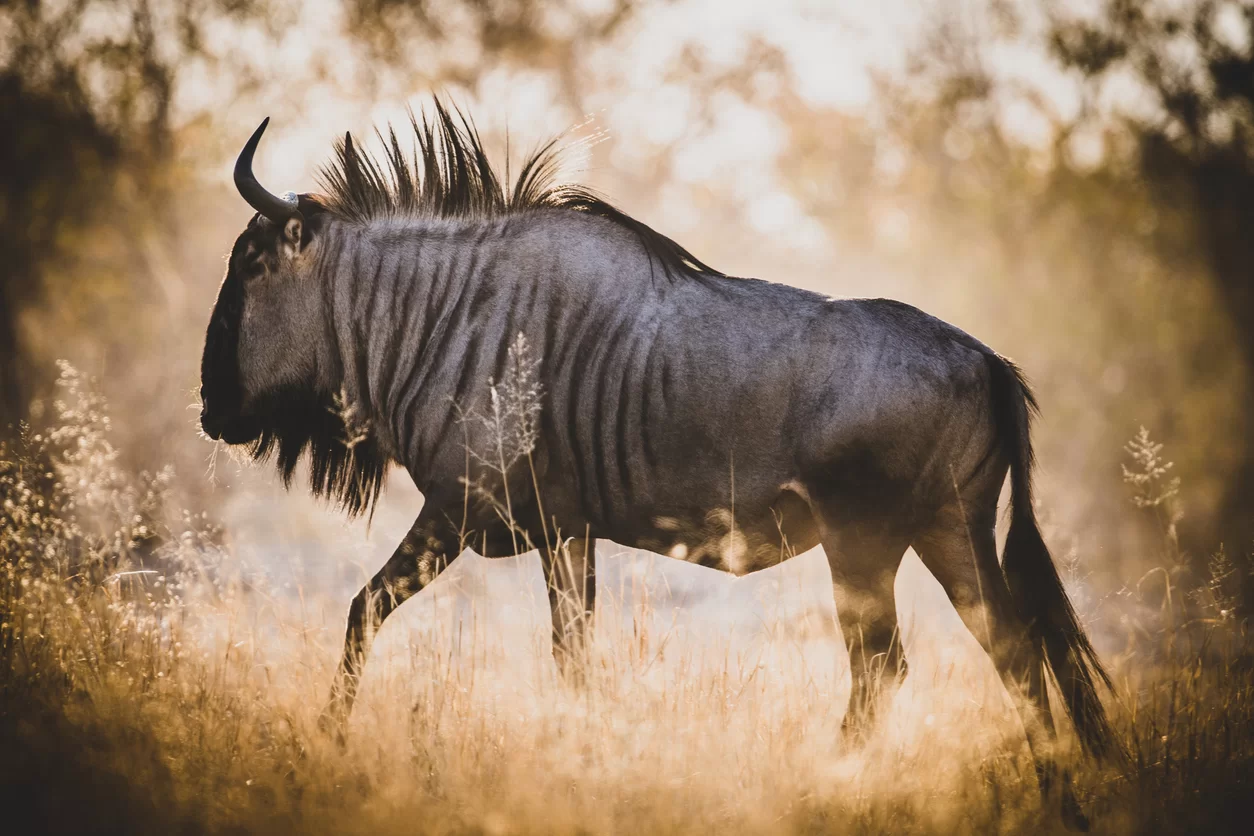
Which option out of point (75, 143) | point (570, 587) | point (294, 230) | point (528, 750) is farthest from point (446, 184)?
point (75, 143)

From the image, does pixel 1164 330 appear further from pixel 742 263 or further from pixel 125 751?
pixel 125 751

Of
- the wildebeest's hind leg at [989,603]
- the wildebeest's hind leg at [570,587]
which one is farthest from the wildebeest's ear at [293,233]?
the wildebeest's hind leg at [989,603]

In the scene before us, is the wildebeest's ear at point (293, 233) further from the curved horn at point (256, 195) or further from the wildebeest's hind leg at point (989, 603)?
the wildebeest's hind leg at point (989, 603)

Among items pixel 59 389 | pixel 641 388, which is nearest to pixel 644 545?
pixel 641 388

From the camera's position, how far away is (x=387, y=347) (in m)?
4.02

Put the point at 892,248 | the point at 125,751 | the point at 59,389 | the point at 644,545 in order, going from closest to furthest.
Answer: the point at 125,751
the point at 644,545
the point at 59,389
the point at 892,248

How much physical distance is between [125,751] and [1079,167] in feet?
60.2

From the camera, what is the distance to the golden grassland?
307 centimetres

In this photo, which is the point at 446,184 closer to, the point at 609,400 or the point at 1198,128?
the point at 609,400

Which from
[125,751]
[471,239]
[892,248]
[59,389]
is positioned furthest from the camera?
[892,248]

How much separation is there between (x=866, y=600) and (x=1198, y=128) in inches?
600

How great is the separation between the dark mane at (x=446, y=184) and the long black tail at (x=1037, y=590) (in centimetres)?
119

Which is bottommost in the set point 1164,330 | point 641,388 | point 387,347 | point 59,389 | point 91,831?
point 91,831

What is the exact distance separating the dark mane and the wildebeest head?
164 millimetres
